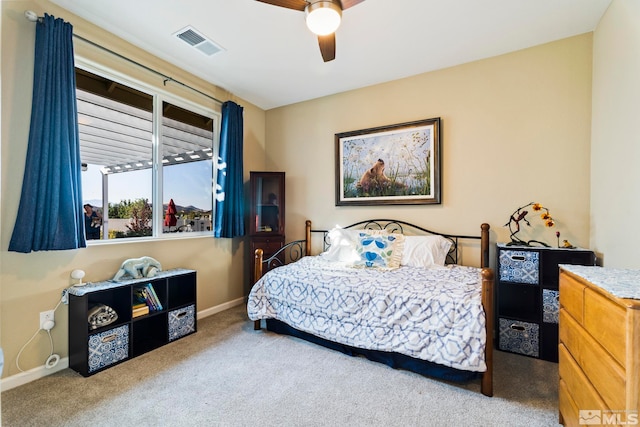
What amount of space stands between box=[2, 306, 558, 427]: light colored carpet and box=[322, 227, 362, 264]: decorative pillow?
103 centimetres

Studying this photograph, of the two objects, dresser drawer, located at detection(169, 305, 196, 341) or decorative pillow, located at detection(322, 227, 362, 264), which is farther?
decorative pillow, located at detection(322, 227, 362, 264)

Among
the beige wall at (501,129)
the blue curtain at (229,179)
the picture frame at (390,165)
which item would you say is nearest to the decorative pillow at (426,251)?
the beige wall at (501,129)

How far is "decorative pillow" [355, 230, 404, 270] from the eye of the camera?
2.71 metres

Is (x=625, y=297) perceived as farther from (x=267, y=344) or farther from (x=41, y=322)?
(x=41, y=322)

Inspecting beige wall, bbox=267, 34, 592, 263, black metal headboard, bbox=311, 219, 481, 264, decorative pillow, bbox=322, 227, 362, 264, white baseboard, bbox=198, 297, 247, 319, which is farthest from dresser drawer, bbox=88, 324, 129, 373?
beige wall, bbox=267, 34, 592, 263

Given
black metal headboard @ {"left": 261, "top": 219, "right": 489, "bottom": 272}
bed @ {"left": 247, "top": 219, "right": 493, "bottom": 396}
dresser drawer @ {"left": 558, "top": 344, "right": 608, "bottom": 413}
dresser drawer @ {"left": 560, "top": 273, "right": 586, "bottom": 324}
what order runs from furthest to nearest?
black metal headboard @ {"left": 261, "top": 219, "right": 489, "bottom": 272}
bed @ {"left": 247, "top": 219, "right": 493, "bottom": 396}
dresser drawer @ {"left": 560, "top": 273, "right": 586, "bottom": 324}
dresser drawer @ {"left": 558, "top": 344, "right": 608, "bottom": 413}

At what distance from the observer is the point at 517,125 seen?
2.59m

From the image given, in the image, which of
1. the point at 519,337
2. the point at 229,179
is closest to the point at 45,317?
the point at 229,179

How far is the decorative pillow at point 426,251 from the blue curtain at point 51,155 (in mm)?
2813

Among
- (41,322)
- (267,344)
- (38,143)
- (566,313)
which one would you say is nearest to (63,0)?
(38,143)

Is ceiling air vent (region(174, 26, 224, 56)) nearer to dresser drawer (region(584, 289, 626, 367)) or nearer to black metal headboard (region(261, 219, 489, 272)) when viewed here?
black metal headboard (region(261, 219, 489, 272))

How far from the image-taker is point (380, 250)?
9.10ft

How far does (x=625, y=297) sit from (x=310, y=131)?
339 cm

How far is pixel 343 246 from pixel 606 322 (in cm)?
227
